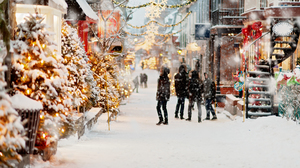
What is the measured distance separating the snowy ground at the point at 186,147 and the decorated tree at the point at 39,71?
0.75 metres

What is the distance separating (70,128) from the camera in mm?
8383

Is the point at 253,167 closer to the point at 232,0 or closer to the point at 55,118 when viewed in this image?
the point at 55,118

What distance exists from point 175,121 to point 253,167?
826 cm

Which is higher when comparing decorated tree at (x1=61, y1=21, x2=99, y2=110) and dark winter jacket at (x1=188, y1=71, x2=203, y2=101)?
decorated tree at (x1=61, y1=21, x2=99, y2=110)

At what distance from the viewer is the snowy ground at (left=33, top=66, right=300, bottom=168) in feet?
22.9

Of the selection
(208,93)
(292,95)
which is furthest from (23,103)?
(208,93)

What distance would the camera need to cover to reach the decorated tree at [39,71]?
6.19m

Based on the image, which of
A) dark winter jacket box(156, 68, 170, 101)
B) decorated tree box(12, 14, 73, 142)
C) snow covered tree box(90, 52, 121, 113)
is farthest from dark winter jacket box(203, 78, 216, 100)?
decorated tree box(12, 14, 73, 142)

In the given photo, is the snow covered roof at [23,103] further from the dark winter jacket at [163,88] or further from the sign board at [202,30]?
the sign board at [202,30]

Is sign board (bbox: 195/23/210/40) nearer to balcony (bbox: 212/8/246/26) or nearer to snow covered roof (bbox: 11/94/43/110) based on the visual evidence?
balcony (bbox: 212/8/246/26)

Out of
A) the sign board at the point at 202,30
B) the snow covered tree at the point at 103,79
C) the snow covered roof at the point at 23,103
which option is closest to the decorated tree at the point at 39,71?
the snow covered roof at the point at 23,103

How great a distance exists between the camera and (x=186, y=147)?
874 cm

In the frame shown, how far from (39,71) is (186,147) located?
3841 mm

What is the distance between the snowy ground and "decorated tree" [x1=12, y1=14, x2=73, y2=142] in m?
0.75
